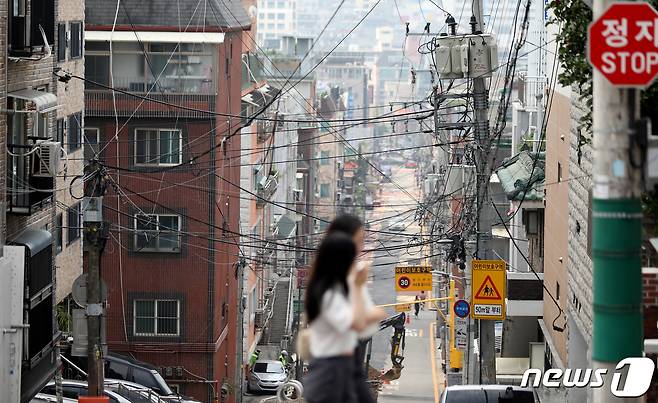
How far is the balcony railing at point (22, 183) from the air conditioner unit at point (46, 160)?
8 centimetres

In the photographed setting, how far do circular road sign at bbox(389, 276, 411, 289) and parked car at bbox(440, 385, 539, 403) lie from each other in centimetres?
1743

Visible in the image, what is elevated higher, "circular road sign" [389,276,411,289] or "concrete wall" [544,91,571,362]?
"concrete wall" [544,91,571,362]

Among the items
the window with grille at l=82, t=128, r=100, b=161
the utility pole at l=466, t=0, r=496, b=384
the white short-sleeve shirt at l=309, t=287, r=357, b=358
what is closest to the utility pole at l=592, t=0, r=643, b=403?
the white short-sleeve shirt at l=309, t=287, r=357, b=358

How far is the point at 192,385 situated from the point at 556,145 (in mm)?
18564

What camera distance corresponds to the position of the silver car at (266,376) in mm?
51875

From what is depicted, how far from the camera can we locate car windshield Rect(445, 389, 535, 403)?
62.6 feet

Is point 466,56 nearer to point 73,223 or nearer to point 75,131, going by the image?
point 75,131

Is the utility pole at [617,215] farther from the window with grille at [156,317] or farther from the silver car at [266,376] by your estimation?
the silver car at [266,376]

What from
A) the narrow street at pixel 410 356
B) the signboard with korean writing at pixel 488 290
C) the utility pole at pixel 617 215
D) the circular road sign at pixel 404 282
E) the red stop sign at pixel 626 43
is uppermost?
the red stop sign at pixel 626 43

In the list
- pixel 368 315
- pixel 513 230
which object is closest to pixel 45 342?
pixel 368 315

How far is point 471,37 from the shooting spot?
26.6m

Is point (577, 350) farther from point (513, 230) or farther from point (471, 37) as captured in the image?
point (513, 230)

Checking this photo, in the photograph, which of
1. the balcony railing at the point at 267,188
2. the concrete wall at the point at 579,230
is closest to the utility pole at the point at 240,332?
the balcony railing at the point at 267,188

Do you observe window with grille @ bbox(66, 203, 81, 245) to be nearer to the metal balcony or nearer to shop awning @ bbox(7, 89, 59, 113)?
shop awning @ bbox(7, 89, 59, 113)
